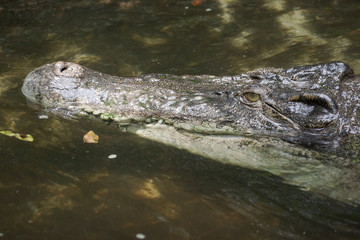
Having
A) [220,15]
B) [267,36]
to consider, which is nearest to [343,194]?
[267,36]

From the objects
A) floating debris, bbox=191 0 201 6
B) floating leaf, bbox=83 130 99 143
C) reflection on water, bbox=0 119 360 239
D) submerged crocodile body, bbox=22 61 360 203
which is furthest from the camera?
floating debris, bbox=191 0 201 6

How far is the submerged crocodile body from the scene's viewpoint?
151 inches

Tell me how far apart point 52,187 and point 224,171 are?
148 cm

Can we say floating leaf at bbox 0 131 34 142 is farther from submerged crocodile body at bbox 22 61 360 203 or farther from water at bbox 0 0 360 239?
submerged crocodile body at bbox 22 61 360 203

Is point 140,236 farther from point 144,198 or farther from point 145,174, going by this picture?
point 145,174

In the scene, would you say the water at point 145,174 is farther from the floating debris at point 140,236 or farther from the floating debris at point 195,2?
the floating debris at point 195,2

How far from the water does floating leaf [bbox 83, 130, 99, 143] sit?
5 cm

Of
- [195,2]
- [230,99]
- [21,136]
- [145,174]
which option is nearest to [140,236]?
[145,174]

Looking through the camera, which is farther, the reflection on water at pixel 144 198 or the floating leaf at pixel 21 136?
the floating leaf at pixel 21 136

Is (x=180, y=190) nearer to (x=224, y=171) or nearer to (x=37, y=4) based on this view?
(x=224, y=171)

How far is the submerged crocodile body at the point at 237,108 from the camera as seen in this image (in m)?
3.84

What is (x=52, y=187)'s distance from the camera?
3.67 meters

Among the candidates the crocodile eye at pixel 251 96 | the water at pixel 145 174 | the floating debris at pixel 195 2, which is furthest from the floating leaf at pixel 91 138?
the floating debris at pixel 195 2

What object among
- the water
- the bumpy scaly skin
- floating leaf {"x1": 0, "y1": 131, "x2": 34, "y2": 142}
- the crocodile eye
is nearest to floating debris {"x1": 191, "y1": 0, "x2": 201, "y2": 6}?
the water
